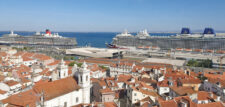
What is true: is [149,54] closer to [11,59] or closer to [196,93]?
[11,59]

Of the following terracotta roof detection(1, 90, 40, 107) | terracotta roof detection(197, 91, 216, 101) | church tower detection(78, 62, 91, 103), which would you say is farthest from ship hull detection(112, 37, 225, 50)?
terracotta roof detection(1, 90, 40, 107)

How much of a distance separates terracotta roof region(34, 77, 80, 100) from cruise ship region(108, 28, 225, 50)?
98.1 metres

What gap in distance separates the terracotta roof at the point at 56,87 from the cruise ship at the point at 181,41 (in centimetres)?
9810

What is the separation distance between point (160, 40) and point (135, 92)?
100.0 metres

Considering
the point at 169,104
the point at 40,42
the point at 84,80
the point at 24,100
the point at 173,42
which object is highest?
the point at 173,42

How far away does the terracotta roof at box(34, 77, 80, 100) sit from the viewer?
74.7 feet

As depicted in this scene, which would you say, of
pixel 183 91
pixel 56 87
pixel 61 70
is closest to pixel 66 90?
pixel 56 87

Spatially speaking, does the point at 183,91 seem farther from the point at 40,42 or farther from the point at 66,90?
the point at 40,42

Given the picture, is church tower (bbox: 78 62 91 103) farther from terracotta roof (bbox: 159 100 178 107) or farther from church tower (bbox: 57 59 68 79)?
terracotta roof (bbox: 159 100 178 107)

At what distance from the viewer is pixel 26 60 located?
6338cm

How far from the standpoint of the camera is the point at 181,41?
117375 mm

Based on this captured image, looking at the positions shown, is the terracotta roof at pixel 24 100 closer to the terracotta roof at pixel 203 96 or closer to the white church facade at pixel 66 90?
the white church facade at pixel 66 90

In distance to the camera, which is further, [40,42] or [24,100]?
[40,42]

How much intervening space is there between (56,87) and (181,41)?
345 ft
